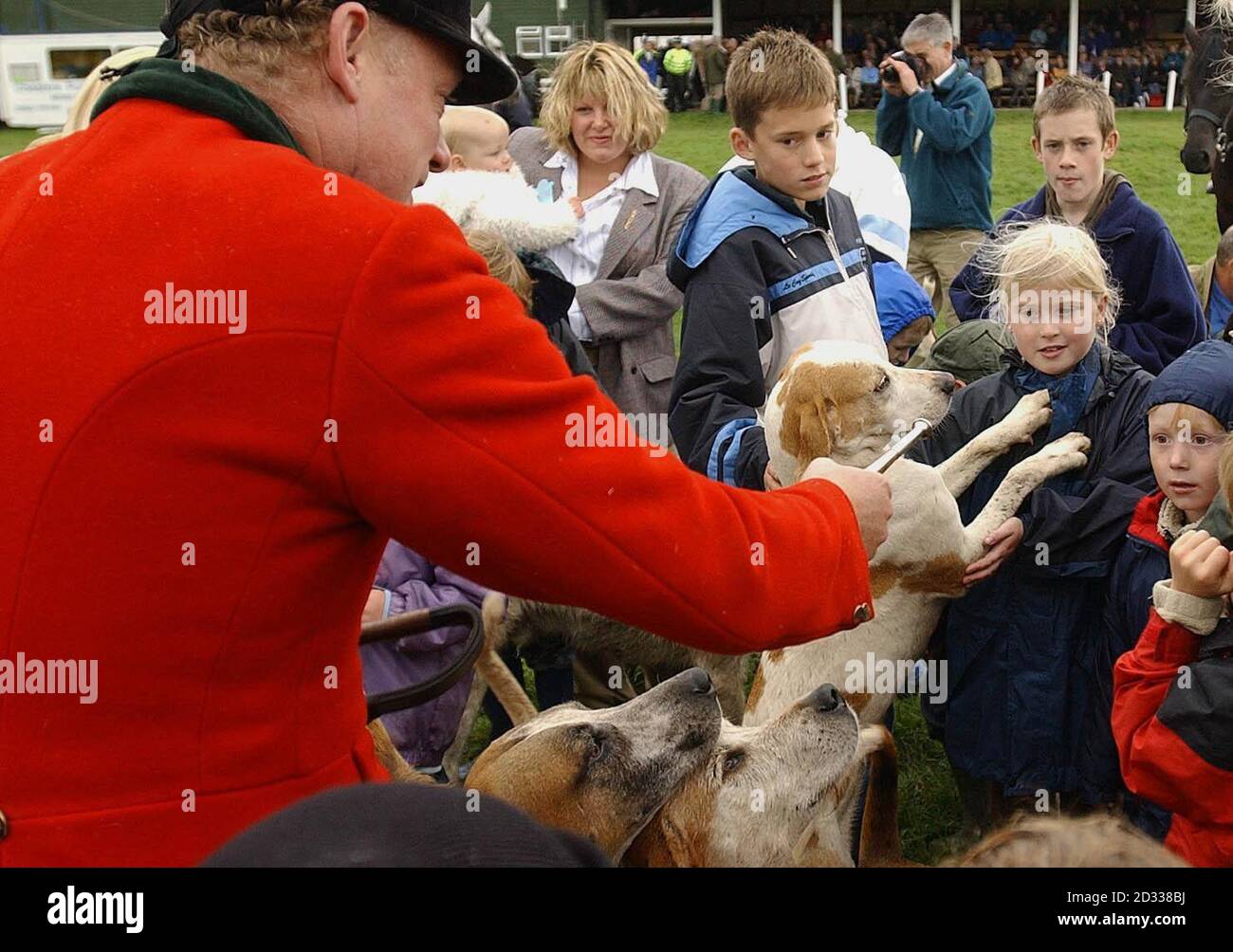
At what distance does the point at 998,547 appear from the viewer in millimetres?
4207

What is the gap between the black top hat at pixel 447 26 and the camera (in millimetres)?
1964

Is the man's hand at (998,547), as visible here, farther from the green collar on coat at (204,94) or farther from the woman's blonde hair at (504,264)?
the green collar on coat at (204,94)

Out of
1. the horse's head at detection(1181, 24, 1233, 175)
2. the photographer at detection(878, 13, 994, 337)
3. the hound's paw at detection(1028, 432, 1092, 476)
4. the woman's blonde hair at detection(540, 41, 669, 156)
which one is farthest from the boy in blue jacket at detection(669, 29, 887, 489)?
the horse's head at detection(1181, 24, 1233, 175)

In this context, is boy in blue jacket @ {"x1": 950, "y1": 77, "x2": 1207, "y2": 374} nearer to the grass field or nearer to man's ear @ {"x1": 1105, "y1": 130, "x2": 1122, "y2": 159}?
man's ear @ {"x1": 1105, "y1": 130, "x2": 1122, "y2": 159}

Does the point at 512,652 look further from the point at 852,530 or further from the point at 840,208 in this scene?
the point at 852,530

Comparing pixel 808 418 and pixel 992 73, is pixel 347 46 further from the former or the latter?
pixel 992 73

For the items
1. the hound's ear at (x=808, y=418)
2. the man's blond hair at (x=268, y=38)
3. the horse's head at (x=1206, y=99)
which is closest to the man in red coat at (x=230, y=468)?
the man's blond hair at (x=268, y=38)

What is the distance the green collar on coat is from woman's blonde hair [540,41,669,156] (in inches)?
163

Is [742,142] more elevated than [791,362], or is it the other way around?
[742,142]

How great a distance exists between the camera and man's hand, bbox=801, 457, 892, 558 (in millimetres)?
2258

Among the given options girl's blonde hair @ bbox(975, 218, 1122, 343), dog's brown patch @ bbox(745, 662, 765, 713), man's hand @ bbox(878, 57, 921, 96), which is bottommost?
dog's brown patch @ bbox(745, 662, 765, 713)

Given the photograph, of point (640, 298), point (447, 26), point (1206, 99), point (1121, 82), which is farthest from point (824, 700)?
point (1121, 82)

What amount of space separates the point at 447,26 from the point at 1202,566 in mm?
2151

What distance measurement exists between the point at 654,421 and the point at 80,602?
→ 4.00m
